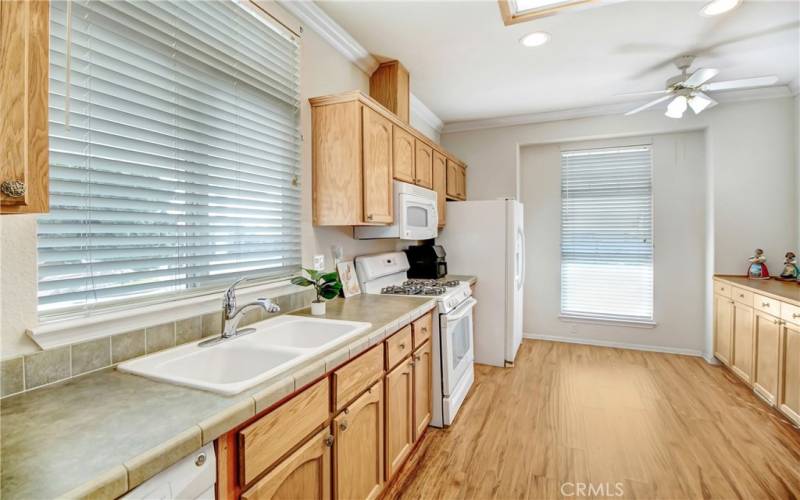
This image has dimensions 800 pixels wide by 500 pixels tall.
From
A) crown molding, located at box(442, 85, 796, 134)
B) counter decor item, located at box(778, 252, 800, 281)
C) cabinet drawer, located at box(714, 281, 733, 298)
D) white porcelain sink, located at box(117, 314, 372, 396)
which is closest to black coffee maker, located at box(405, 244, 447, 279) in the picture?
white porcelain sink, located at box(117, 314, 372, 396)

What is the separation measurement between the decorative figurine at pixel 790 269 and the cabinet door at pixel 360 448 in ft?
12.5

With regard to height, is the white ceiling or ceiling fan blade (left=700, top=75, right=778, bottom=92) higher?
the white ceiling

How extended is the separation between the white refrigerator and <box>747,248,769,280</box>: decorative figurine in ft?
6.65

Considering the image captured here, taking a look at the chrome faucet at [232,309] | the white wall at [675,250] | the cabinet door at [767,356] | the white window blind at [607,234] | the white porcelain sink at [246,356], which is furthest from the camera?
the white window blind at [607,234]

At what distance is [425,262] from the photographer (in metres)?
3.46

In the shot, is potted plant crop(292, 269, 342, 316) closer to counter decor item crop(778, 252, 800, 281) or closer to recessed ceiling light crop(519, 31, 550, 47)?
recessed ceiling light crop(519, 31, 550, 47)

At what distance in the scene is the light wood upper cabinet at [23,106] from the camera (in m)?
0.71

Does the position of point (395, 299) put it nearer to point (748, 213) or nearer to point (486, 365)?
point (486, 365)

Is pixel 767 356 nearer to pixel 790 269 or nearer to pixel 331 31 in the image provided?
pixel 790 269

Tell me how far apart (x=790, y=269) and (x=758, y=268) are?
0.66 feet

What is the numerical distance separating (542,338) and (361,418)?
354 centimetres

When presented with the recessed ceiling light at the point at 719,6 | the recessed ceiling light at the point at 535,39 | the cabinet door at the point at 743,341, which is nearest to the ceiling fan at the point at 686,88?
the recessed ceiling light at the point at 719,6

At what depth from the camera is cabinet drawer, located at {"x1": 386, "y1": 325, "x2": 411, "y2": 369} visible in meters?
1.79

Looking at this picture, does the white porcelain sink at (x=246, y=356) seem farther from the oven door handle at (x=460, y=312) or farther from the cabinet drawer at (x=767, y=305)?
the cabinet drawer at (x=767, y=305)
